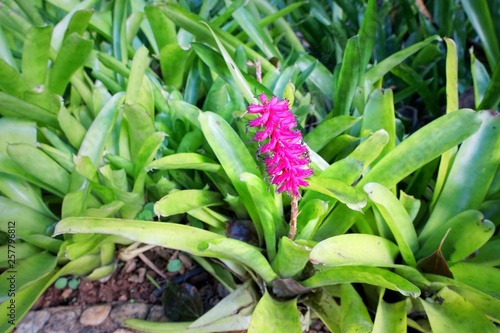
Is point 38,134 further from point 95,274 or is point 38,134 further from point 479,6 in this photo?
point 479,6

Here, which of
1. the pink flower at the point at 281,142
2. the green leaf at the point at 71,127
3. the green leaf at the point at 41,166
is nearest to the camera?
the pink flower at the point at 281,142

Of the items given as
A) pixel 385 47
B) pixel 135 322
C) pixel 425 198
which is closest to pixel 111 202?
pixel 135 322

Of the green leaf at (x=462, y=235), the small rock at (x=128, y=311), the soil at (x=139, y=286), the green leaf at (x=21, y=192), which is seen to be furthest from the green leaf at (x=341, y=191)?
the green leaf at (x=21, y=192)

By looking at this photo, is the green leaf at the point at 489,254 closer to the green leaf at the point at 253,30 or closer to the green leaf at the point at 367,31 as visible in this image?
the green leaf at the point at 367,31

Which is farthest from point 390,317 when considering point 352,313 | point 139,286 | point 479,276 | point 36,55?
point 36,55

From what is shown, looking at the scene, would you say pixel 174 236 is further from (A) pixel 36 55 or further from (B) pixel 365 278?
(A) pixel 36 55

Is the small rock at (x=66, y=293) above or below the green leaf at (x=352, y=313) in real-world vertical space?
above
